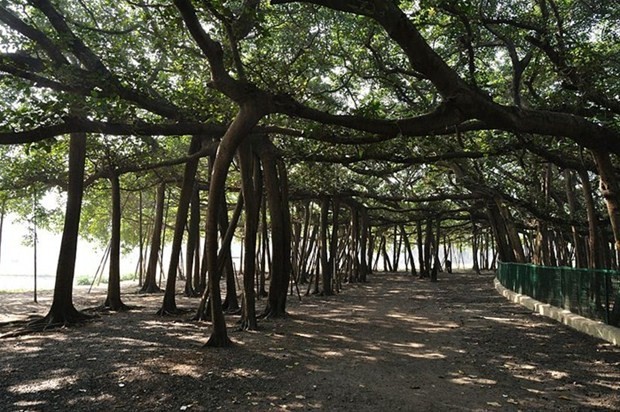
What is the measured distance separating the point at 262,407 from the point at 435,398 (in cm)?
160

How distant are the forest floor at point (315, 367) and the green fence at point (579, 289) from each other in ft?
1.69

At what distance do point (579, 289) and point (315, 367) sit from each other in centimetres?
549

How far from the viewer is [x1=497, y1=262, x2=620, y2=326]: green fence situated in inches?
293

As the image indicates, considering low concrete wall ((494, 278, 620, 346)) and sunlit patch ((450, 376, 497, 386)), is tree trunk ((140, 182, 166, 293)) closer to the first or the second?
low concrete wall ((494, 278, 620, 346))

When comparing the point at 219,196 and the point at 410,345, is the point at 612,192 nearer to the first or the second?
the point at 410,345

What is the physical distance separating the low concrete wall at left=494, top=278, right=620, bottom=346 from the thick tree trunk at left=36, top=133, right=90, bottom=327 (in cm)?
889

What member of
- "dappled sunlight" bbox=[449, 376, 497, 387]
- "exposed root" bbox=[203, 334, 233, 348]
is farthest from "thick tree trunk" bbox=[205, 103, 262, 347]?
"dappled sunlight" bbox=[449, 376, 497, 387]

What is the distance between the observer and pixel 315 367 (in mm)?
5730

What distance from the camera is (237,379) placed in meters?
5.15

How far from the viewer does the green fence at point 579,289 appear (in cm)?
743

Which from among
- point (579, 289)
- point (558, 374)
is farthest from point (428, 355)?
point (579, 289)

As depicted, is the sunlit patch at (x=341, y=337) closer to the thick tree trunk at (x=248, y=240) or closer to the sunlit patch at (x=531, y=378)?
the thick tree trunk at (x=248, y=240)

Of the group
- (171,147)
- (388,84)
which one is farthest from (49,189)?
(388,84)

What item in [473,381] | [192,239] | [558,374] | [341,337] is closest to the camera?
[473,381]
